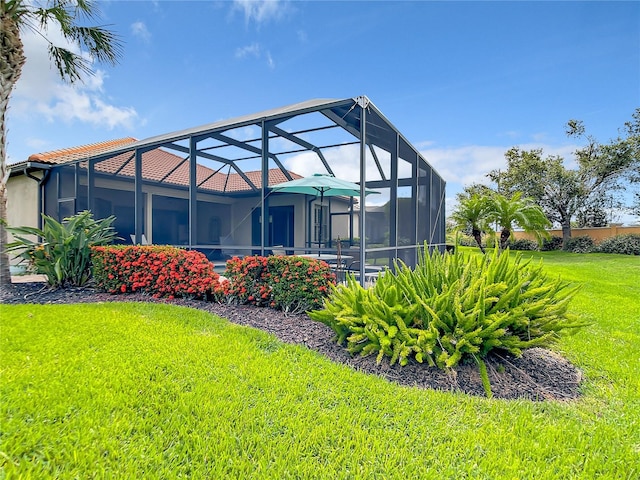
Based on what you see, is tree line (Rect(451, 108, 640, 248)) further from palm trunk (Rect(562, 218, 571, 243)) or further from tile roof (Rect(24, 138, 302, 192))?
tile roof (Rect(24, 138, 302, 192))

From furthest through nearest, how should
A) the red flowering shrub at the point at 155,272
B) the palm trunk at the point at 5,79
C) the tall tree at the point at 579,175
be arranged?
the tall tree at the point at 579,175 < the palm trunk at the point at 5,79 < the red flowering shrub at the point at 155,272

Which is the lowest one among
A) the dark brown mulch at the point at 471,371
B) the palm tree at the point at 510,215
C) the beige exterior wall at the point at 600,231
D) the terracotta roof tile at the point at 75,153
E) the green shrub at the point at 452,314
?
Result: the dark brown mulch at the point at 471,371

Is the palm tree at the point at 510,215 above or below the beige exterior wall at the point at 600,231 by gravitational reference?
above

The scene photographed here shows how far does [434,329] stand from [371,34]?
27.9 feet

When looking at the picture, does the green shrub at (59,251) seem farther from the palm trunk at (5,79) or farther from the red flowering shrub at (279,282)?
the red flowering shrub at (279,282)

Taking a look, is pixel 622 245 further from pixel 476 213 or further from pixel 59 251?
pixel 59 251

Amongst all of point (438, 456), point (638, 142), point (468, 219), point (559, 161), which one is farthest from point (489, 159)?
point (438, 456)

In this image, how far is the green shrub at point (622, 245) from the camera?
17653 millimetres

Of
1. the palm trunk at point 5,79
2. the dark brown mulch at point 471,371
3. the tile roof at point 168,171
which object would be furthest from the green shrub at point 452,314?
the palm trunk at point 5,79

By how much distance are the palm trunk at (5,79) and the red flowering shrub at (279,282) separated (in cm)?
438

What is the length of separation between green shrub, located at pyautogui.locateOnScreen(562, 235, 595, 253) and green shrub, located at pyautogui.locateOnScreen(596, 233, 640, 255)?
461 millimetres

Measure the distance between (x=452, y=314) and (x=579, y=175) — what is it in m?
22.7

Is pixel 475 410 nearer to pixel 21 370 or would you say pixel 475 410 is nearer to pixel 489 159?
pixel 21 370

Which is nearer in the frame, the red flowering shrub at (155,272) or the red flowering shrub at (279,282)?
the red flowering shrub at (279,282)
